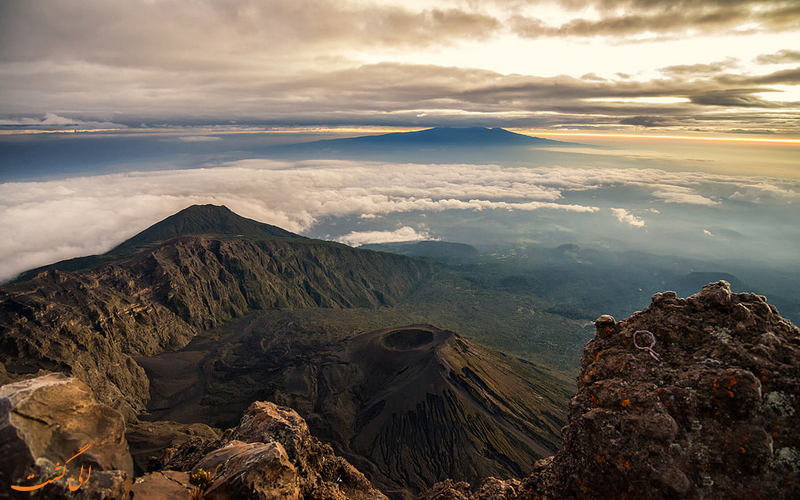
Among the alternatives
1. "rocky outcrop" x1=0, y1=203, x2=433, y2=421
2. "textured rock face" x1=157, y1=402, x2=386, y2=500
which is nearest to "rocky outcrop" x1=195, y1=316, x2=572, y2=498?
"rocky outcrop" x1=0, y1=203, x2=433, y2=421

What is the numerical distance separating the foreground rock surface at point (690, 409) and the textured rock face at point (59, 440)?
19.0 m

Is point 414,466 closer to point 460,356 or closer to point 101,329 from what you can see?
point 460,356

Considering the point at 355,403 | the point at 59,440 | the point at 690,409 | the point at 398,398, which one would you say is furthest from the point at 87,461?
the point at 355,403

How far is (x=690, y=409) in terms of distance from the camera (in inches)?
583

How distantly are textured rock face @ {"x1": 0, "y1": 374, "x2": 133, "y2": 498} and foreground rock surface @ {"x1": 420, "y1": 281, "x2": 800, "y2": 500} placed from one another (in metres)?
19.0

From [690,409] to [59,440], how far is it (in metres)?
22.7

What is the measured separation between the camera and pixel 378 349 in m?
127

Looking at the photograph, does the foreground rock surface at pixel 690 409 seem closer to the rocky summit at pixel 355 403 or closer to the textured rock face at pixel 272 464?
the rocky summit at pixel 355 403

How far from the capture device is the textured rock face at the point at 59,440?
9.34 metres

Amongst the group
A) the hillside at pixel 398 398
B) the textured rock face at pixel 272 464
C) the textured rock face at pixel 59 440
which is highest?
the textured rock face at pixel 59 440

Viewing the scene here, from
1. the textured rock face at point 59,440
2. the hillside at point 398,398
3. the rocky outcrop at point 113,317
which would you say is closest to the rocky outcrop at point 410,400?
the hillside at point 398,398

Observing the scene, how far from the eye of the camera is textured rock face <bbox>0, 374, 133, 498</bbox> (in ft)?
30.7

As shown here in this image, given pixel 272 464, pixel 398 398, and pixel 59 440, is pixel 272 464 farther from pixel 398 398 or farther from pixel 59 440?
pixel 398 398

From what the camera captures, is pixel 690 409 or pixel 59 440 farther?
pixel 690 409
